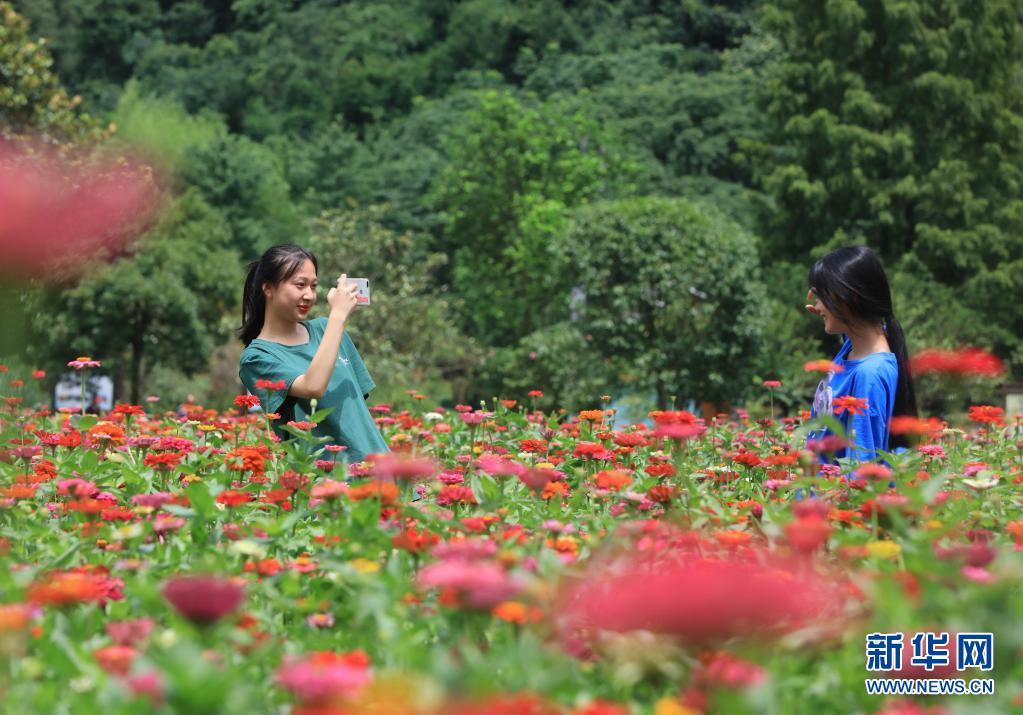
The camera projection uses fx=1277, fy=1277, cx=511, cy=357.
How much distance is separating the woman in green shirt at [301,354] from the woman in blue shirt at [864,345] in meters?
1.31

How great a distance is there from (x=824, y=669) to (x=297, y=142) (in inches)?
1591

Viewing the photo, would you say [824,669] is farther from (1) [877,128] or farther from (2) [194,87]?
(2) [194,87]

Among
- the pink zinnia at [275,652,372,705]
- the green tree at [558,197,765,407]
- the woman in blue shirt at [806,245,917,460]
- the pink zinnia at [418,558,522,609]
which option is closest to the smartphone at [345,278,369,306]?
the woman in blue shirt at [806,245,917,460]

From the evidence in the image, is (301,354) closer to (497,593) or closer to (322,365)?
(322,365)

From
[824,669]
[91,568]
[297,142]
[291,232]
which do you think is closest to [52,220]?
[91,568]

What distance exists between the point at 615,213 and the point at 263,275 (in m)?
12.2

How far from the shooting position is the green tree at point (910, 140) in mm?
21125

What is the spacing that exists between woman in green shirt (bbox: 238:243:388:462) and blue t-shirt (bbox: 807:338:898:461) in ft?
4.24

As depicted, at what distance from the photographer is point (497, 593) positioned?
1607mm

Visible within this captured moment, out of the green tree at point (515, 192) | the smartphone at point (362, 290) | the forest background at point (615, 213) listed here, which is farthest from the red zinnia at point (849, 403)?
the green tree at point (515, 192)

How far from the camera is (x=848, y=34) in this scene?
21.7m

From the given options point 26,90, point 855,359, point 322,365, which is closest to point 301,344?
point 322,365

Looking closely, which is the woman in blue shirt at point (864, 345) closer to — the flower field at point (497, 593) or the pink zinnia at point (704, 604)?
the flower field at point (497, 593)

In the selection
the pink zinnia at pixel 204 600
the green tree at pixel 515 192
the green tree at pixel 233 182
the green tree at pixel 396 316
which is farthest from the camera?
the green tree at pixel 233 182
